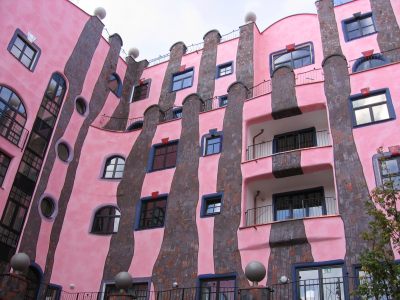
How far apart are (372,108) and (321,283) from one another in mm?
7016

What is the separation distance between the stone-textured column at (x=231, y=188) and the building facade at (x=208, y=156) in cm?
5

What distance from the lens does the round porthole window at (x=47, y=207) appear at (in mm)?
20766

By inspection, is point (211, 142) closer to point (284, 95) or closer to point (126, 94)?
point (284, 95)

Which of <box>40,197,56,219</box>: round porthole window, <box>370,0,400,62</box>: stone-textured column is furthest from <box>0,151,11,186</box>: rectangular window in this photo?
<box>370,0,400,62</box>: stone-textured column

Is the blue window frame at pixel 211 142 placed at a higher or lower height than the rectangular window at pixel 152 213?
higher

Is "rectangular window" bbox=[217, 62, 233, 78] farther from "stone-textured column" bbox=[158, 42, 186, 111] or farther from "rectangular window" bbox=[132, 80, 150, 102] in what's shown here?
"rectangular window" bbox=[132, 80, 150, 102]

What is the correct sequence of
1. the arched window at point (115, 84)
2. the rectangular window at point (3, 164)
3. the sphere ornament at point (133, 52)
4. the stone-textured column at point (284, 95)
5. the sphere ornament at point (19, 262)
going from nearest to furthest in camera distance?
1. the sphere ornament at point (19, 262)
2. the rectangular window at point (3, 164)
3. the stone-textured column at point (284, 95)
4. the arched window at point (115, 84)
5. the sphere ornament at point (133, 52)

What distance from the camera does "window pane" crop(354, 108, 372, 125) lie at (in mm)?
17911

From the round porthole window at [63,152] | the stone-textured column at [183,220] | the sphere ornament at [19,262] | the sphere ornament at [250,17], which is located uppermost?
the sphere ornament at [250,17]

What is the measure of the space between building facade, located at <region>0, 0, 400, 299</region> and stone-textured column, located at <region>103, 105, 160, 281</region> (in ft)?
0.21

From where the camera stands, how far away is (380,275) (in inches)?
432

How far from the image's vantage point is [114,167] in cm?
2338

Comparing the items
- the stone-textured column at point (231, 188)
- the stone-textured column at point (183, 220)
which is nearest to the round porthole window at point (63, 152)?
the stone-textured column at point (183, 220)

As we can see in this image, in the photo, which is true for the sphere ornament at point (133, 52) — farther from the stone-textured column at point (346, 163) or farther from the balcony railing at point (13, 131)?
the stone-textured column at point (346, 163)
